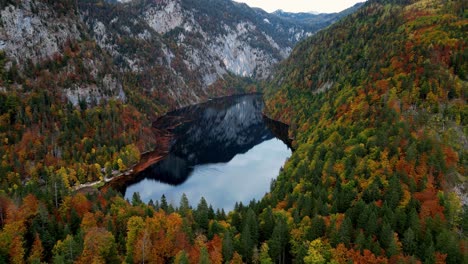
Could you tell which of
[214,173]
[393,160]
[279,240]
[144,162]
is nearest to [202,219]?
[279,240]

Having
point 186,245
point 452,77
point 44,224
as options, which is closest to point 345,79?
point 452,77

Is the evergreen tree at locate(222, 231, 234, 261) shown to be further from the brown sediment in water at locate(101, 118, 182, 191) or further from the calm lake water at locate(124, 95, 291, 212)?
the brown sediment in water at locate(101, 118, 182, 191)

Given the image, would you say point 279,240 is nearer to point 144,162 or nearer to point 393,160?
point 393,160

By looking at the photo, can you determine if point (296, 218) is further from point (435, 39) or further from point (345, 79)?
point (345, 79)

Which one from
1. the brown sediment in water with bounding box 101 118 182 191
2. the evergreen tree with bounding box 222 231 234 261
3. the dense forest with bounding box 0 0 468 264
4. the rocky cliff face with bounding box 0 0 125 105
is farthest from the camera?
the rocky cliff face with bounding box 0 0 125 105

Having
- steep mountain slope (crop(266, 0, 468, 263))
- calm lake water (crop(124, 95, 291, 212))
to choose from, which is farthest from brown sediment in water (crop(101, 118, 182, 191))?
steep mountain slope (crop(266, 0, 468, 263))

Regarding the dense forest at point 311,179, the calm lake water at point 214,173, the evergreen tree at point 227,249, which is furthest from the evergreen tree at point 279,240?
the calm lake water at point 214,173
